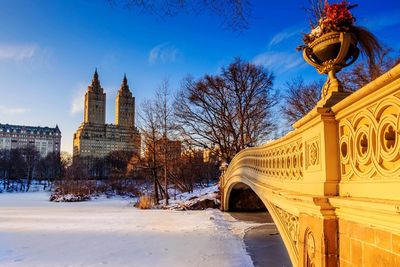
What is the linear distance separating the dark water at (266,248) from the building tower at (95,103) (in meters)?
107

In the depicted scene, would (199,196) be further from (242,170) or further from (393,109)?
(393,109)

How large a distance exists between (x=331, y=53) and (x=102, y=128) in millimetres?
94952

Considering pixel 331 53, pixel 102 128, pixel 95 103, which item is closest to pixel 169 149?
pixel 331 53

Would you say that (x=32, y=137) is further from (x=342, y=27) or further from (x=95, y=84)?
→ (x=342, y=27)

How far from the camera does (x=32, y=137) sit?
4515 inches

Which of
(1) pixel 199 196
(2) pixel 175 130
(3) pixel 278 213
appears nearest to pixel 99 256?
(3) pixel 278 213

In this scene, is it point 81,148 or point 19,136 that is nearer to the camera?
point 81,148

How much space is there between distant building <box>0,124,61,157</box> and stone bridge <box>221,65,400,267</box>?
115m

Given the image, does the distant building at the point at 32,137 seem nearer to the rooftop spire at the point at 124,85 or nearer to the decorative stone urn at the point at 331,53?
the rooftop spire at the point at 124,85

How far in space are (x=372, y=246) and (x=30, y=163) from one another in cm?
6208

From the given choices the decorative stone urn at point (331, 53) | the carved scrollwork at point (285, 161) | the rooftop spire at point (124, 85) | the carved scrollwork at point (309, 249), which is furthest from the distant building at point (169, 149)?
the rooftop spire at point (124, 85)

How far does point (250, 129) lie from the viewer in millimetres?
26031

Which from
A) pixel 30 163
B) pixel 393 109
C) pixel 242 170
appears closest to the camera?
pixel 393 109

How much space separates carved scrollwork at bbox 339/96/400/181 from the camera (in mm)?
2248
